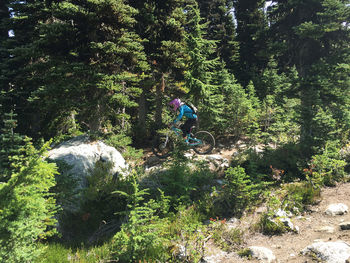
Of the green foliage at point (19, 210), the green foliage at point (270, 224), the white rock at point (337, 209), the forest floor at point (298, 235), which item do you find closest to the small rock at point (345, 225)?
the forest floor at point (298, 235)

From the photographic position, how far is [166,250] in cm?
477

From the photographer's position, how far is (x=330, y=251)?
398 centimetres

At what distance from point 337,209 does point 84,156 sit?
8.39 m

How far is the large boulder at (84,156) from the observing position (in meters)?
7.45

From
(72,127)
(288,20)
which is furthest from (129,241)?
(288,20)

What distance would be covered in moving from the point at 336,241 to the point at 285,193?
250 centimetres

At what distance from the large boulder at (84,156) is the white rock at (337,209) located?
651 centimetres

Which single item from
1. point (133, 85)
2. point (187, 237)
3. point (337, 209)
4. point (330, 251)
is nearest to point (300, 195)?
point (337, 209)

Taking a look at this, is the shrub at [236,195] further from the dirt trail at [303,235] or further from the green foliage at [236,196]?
the dirt trail at [303,235]

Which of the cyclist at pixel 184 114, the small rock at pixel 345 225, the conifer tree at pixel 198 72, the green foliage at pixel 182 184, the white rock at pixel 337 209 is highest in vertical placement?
the conifer tree at pixel 198 72

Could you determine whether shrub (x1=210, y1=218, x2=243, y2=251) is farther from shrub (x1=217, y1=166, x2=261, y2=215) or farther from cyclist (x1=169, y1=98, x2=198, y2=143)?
cyclist (x1=169, y1=98, x2=198, y2=143)

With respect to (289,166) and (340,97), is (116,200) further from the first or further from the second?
(340,97)

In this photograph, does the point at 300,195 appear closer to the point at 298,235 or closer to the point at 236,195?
the point at 298,235

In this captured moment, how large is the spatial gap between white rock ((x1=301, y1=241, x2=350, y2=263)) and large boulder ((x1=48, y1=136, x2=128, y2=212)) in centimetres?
584
